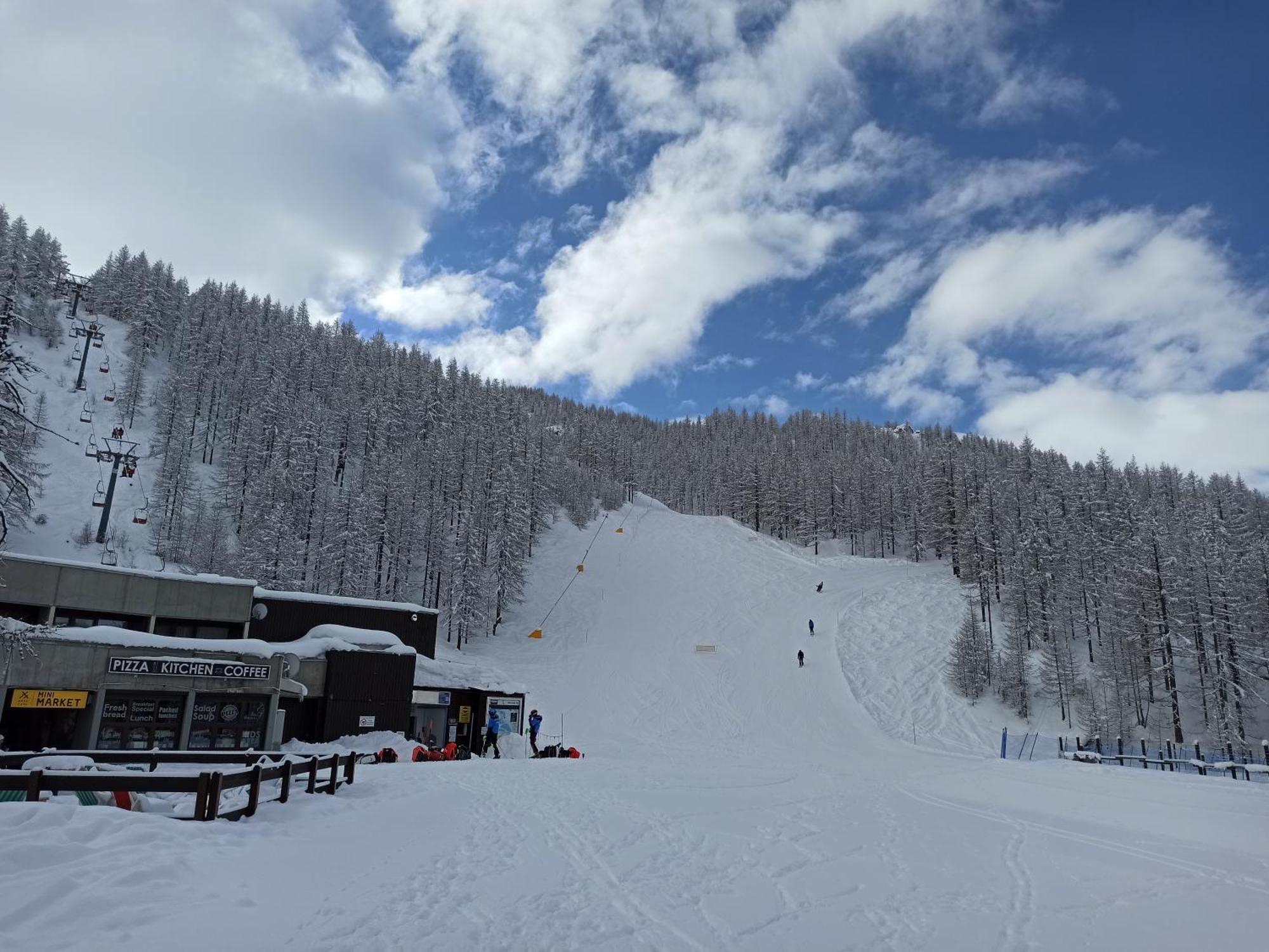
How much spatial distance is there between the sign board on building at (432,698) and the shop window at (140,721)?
10.2m

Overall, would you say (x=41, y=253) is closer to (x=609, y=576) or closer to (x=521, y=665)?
(x=609, y=576)

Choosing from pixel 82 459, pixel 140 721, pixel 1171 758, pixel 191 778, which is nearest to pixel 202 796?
pixel 191 778

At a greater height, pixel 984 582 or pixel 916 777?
pixel 984 582

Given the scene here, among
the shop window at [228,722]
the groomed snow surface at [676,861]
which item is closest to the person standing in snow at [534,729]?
the groomed snow surface at [676,861]

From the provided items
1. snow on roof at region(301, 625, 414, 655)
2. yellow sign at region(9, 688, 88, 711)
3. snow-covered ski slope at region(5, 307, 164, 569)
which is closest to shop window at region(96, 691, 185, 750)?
yellow sign at region(9, 688, 88, 711)

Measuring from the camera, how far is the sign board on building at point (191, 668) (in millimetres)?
26703

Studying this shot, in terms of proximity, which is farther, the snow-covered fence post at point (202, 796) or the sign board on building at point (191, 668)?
the sign board on building at point (191, 668)

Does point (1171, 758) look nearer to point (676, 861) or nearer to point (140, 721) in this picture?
point (676, 861)

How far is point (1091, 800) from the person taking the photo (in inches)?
731

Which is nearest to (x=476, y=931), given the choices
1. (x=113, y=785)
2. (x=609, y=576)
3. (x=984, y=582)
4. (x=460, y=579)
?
(x=113, y=785)

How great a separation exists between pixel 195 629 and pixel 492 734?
52.6 feet

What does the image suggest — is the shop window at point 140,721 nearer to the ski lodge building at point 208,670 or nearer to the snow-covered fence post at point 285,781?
the ski lodge building at point 208,670

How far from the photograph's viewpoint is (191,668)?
28.0 meters

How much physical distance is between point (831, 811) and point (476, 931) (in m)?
11.1
